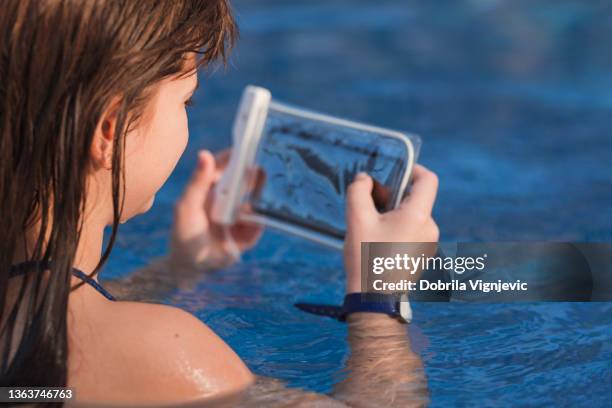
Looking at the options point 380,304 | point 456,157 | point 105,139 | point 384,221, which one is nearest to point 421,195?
point 384,221

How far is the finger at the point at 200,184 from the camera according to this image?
2141 mm

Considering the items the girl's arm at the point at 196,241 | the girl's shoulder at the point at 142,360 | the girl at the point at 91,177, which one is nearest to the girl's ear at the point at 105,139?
the girl at the point at 91,177

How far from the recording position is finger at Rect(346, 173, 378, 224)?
170 centimetres

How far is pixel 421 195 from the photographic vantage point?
1.68 meters

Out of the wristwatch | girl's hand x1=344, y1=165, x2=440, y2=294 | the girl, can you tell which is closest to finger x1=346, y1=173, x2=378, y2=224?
girl's hand x1=344, y1=165, x2=440, y2=294

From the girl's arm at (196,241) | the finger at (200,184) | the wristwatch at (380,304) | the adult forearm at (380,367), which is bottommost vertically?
the adult forearm at (380,367)

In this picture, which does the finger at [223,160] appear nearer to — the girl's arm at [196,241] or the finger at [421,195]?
the girl's arm at [196,241]

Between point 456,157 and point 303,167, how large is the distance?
3.78ft

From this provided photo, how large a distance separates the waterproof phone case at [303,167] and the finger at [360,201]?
0.14 feet

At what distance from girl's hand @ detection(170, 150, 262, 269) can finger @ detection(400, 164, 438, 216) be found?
0.58 metres

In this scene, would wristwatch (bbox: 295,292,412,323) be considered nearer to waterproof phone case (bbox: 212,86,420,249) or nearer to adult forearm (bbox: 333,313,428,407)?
adult forearm (bbox: 333,313,428,407)

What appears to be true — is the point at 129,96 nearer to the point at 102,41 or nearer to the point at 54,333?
the point at 102,41

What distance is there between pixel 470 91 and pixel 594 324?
184 centimetres

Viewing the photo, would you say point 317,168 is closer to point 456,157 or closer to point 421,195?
point 421,195
